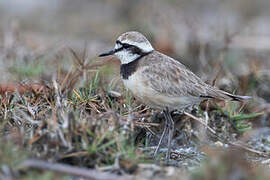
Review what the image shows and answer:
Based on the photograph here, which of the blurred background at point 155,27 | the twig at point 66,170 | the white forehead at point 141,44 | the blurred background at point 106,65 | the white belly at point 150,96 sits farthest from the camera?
the blurred background at point 155,27

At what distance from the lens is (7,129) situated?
421cm

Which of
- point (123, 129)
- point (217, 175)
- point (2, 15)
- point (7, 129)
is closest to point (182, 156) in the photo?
point (123, 129)

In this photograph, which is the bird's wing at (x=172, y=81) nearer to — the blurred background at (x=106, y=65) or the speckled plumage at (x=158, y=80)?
the speckled plumage at (x=158, y=80)

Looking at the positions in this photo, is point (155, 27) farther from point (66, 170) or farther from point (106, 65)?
point (66, 170)

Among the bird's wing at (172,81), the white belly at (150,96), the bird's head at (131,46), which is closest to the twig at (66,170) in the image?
the white belly at (150,96)

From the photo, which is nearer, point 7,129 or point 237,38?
point 7,129

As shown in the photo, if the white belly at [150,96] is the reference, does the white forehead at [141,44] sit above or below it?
above

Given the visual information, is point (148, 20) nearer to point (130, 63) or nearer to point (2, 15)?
point (2, 15)

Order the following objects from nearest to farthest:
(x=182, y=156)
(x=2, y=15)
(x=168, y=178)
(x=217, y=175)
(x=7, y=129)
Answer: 1. (x=217, y=175)
2. (x=168, y=178)
3. (x=7, y=129)
4. (x=182, y=156)
5. (x=2, y=15)

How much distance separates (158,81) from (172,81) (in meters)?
0.17

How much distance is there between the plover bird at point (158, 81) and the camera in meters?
4.52

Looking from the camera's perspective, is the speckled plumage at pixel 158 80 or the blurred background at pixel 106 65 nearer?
the blurred background at pixel 106 65

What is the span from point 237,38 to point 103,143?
668cm

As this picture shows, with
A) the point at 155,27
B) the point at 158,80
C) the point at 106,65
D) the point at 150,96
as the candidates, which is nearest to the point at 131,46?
the point at 158,80
